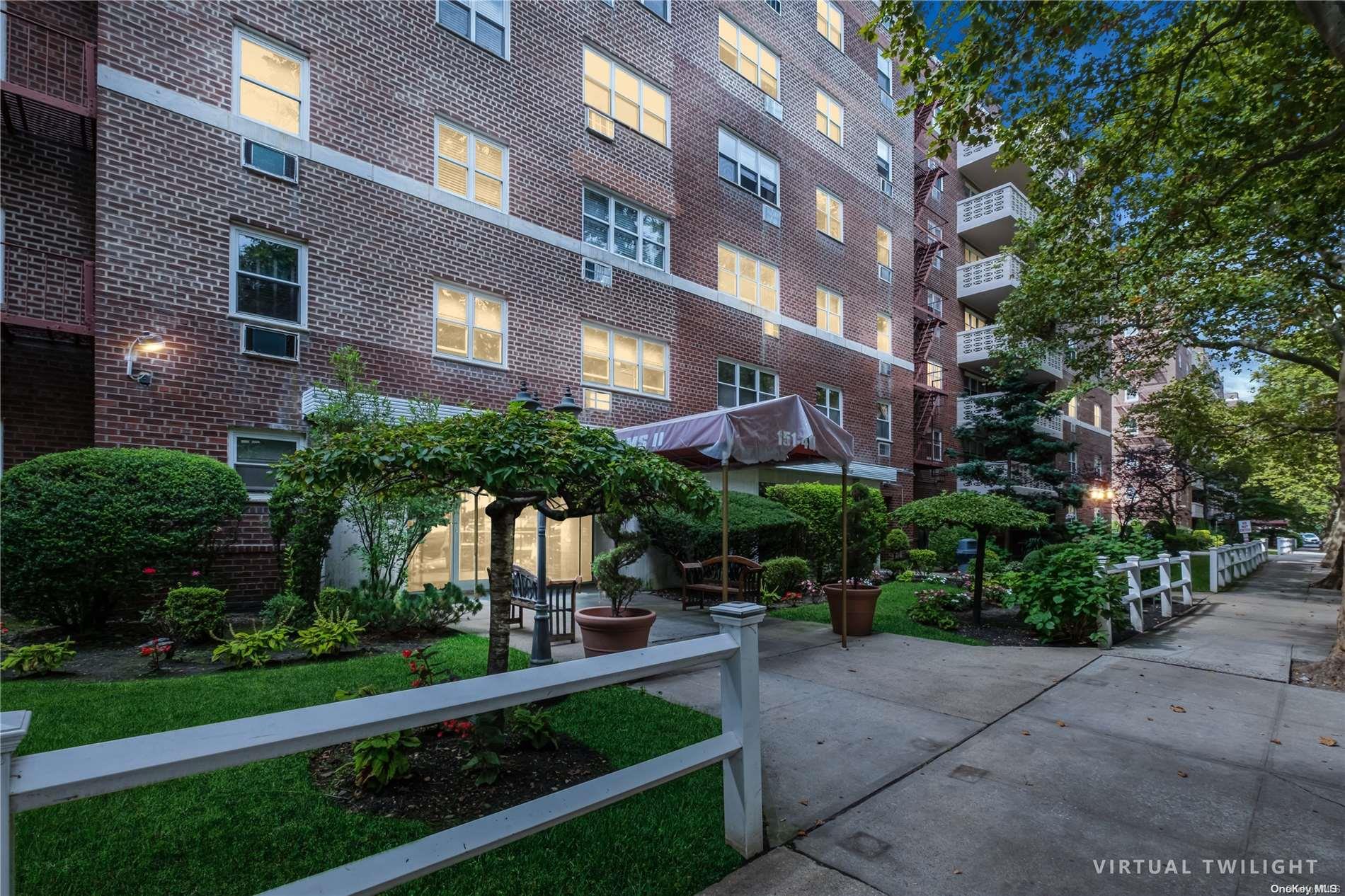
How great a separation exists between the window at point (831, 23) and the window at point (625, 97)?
887 centimetres

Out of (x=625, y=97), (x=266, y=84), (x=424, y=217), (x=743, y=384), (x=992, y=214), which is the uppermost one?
(x=992, y=214)

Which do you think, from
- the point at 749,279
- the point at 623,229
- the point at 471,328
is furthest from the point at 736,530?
the point at 749,279

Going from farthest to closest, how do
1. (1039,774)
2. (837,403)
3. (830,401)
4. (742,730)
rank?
(837,403)
(830,401)
(1039,774)
(742,730)

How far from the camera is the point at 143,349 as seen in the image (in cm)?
888

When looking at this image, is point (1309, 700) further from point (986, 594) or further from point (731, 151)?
point (731, 151)

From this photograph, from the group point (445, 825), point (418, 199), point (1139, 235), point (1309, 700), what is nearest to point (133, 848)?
point (445, 825)

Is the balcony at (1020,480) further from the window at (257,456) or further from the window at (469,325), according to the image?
the window at (257,456)

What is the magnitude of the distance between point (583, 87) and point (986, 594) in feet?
44.6

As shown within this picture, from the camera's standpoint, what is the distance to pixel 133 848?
308 centimetres

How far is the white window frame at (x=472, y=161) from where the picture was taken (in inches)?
475

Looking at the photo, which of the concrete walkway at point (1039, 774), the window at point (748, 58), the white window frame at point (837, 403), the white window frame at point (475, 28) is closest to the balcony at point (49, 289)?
the white window frame at point (475, 28)

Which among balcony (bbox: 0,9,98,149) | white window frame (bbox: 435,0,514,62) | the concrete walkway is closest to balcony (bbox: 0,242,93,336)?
balcony (bbox: 0,9,98,149)

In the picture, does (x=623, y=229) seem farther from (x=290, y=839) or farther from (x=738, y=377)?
(x=290, y=839)

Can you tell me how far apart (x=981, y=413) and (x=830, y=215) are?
9901mm
